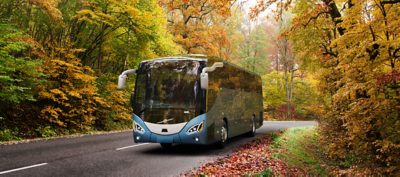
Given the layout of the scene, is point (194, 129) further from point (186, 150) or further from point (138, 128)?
point (186, 150)

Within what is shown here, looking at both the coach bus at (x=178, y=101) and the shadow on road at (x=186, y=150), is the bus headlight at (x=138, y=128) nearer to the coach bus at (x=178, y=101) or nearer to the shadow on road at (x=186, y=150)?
the coach bus at (x=178, y=101)

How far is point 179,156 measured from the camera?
11.8m

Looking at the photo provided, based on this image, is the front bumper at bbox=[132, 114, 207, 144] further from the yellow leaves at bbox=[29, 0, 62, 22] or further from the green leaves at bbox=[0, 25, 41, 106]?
the yellow leaves at bbox=[29, 0, 62, 22]

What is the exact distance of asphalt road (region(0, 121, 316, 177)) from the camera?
27.5 feet

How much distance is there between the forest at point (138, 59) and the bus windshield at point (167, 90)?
7.25 feet

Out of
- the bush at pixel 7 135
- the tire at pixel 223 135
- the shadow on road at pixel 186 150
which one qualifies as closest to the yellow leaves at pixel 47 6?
the bush at pixel 7 135

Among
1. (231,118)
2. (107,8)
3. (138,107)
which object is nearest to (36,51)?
(107,8)

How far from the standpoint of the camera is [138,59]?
23.8m

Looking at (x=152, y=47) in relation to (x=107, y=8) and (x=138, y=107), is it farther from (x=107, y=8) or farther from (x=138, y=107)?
(x=138, y=107)

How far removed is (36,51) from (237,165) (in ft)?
39.4

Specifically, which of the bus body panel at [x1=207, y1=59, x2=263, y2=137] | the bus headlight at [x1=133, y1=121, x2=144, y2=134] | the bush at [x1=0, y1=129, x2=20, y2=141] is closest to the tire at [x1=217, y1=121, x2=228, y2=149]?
the bus body panel at [x1=207, y1=59, x2=263, y2=137]

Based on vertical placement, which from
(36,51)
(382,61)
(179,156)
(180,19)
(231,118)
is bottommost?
(179,156)

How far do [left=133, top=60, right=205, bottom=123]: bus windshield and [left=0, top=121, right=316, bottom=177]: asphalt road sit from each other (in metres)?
1.30

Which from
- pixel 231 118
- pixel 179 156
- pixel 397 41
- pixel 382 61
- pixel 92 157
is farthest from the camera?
pixel 231 118
